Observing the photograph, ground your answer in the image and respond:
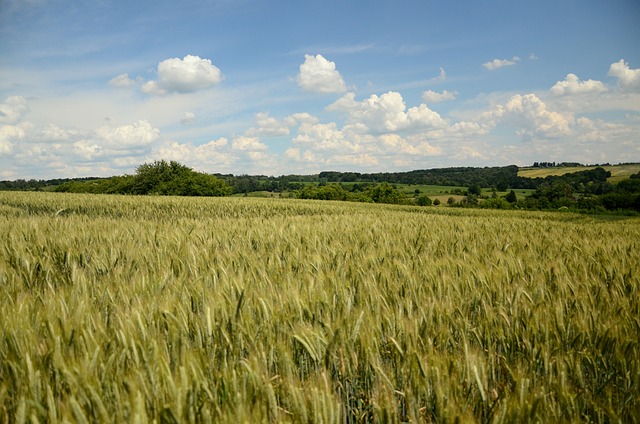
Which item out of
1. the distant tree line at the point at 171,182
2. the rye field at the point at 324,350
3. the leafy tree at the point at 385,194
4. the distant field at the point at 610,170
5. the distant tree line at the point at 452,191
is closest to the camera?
the rye field at the point at 324,350

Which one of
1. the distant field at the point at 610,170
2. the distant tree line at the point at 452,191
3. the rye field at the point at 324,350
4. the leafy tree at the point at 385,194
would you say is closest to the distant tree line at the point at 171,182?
the distant tree line at the point at 452,191

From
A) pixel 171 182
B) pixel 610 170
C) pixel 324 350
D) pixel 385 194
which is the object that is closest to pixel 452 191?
pixel 385 194

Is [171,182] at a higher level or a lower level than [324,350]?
higher

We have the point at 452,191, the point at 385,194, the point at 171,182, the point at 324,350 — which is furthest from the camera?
the point at 452,191

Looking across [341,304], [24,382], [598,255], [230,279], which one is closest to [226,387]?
[24,382]

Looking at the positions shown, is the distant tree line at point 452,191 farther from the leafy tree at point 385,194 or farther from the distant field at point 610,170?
the distant field at point 610,170

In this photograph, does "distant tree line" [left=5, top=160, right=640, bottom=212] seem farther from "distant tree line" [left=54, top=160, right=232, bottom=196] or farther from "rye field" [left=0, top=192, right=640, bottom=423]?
"rye field" [left=0, top=192, right=640, bottom=423]

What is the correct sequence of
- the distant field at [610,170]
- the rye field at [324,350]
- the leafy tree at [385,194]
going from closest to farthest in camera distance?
the rye field at [324,350], the leafy tree at [385,194], the distant field at [610,170]

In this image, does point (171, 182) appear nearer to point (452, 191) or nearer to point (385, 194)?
point (385, 194)

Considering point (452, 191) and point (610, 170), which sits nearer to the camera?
point (452, 191)

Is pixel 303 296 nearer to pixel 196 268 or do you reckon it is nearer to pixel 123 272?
pixel 196 268

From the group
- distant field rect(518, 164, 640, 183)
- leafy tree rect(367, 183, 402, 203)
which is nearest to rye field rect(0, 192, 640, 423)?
leafy tree rect(367, 183, 402, 203)

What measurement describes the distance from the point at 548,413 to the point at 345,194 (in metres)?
106

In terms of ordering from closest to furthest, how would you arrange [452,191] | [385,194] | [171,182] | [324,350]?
[324,350] < [171,182] < [385,194] < [452,191]
